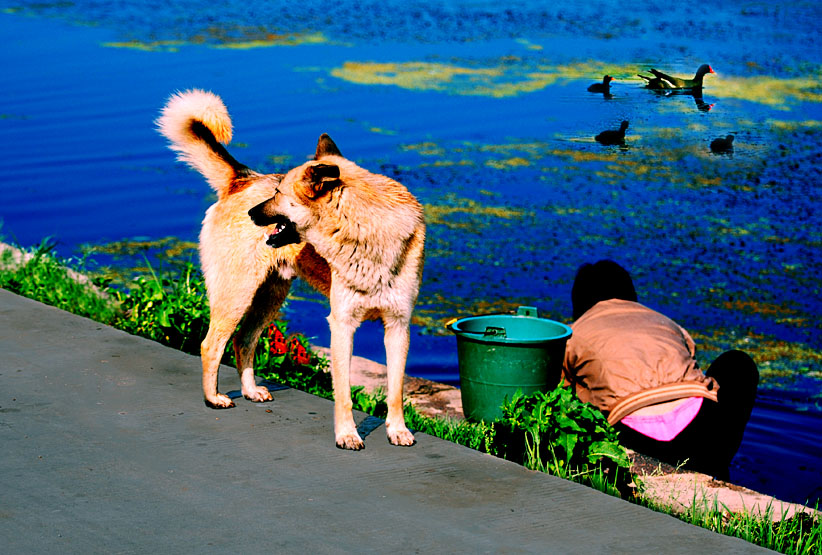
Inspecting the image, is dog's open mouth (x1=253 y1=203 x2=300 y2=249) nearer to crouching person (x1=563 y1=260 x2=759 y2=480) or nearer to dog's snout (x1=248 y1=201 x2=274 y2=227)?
dog's snout (x1=248 y1=201 x2=274 y2=227)

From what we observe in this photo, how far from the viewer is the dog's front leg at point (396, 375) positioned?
4.96 meters

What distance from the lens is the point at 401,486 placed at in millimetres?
4438

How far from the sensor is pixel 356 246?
4828 mm

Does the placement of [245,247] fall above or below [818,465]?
above

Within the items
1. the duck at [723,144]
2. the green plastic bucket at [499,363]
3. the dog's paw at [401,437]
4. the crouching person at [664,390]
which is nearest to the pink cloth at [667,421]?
the crouching person at [664,390]

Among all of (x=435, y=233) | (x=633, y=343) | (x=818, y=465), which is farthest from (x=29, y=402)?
(x=435, y=233)

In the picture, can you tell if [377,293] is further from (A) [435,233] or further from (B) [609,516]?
(A) [435,233]

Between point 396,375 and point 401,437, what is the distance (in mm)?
Answer: 302

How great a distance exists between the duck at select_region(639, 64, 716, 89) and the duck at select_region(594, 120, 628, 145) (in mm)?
923

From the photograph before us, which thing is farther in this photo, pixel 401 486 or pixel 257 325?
pixel 257 325

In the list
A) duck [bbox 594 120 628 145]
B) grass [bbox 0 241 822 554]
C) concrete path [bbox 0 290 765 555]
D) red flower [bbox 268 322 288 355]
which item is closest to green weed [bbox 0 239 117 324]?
grass [bbox 0 241 822 554]

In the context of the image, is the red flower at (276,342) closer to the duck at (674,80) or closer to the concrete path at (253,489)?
the concrete path at (253,489)

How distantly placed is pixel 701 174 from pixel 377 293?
932 centimetres

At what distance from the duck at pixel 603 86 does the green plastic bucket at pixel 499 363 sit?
9.05 metres
